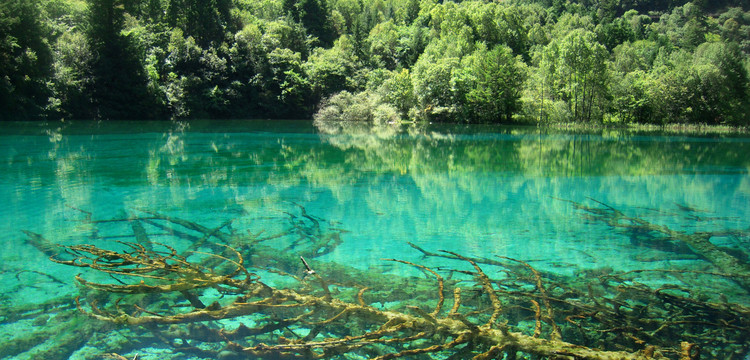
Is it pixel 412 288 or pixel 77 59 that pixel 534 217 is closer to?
pixel 412 288

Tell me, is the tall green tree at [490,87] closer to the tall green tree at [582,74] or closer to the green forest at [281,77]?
the green forest at [281,77]

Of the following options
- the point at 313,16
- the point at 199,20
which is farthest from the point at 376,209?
the point at 313,16

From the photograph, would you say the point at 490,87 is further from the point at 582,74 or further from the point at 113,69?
the point at 113,69

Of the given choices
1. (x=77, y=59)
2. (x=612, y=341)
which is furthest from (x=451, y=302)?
(x=77, y=59)

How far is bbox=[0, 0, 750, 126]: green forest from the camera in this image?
33.3 m

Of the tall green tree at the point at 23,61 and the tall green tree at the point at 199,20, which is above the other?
the tall green tree at the point at 199,20

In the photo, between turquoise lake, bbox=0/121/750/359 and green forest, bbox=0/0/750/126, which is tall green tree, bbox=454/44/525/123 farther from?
turquoise lake, bbox=0/121/750/359

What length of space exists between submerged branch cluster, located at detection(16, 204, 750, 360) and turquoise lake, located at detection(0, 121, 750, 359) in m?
0.16

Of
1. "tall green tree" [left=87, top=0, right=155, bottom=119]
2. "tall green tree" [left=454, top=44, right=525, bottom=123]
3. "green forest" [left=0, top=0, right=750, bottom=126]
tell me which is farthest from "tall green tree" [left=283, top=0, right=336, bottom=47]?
"tall green tree" [left=454, top=44, right=525, bottom=123]

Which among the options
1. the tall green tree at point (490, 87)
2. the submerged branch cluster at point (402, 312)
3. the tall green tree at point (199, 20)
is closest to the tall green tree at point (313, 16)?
the tall green tree at point (199, 20)

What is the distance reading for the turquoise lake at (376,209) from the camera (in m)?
4.12

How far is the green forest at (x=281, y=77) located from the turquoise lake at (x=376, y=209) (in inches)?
949

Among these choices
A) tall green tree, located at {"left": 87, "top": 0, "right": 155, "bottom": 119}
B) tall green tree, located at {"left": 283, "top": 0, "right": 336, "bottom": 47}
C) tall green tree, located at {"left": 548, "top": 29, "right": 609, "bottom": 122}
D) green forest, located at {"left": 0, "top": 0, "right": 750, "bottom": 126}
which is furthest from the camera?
tall green tree, located at {"left": 283, "top": 0, "right": 336, "bottom": 47}

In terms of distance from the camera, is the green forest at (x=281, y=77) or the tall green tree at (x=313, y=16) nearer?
Answer: the green forest at (x=281, y=77)
